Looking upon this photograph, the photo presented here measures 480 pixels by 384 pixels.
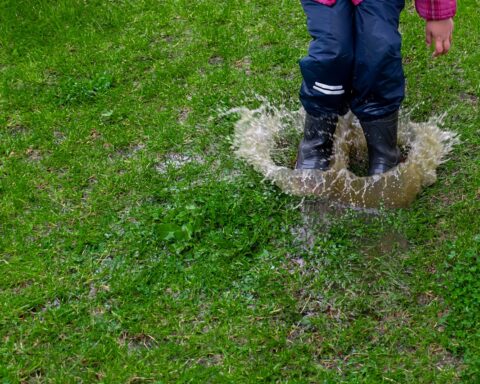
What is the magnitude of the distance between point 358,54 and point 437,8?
492mm

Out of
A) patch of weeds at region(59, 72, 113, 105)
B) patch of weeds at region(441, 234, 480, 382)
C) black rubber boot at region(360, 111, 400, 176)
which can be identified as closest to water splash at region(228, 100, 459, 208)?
black rubber boot at region(360, 111, 400, 176)

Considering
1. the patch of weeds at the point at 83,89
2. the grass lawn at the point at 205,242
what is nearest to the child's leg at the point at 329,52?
the grass lawn at the point at 205,242

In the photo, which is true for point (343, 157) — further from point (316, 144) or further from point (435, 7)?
point (435, 7)

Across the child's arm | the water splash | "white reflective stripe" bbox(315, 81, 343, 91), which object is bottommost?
the water splash

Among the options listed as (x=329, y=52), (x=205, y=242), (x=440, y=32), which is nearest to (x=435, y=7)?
(x=440, y=32)

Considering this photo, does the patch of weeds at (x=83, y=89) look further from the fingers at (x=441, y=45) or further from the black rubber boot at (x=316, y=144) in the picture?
the fingers at (x=441, y=45)

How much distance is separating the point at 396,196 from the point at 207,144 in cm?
128

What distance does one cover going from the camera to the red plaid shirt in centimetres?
344

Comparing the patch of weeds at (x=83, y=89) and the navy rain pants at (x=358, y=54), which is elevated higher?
the navy rain pants at (x=358, y=54)

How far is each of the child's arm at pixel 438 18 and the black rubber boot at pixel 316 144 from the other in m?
0.67

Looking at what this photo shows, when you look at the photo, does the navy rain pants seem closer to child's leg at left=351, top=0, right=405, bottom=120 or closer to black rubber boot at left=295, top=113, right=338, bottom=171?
child's leg at left=351, top=0, right=405, bottom=120

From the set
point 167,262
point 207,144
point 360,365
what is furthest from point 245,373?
point 207,144

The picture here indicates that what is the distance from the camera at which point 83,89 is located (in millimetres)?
4863

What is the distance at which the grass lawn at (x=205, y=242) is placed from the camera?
2.98 metres
